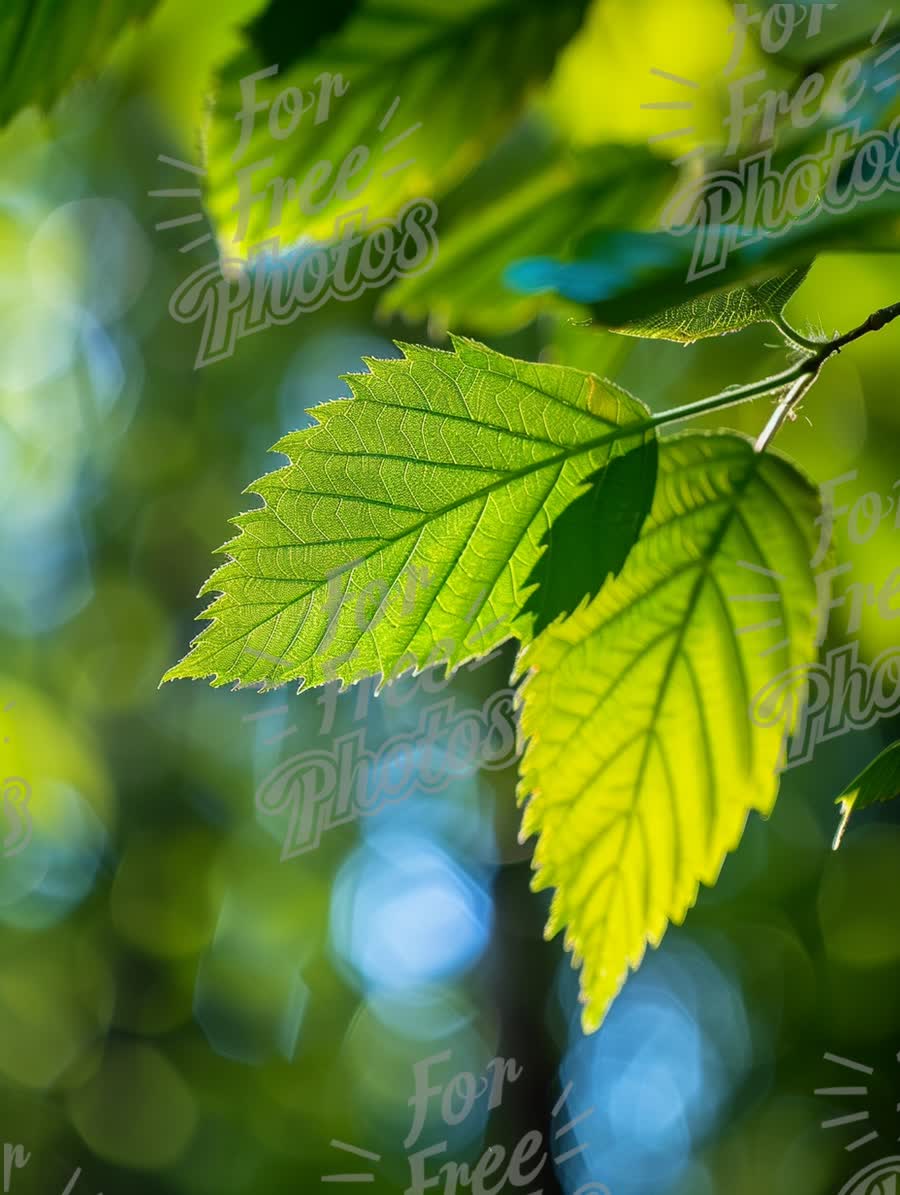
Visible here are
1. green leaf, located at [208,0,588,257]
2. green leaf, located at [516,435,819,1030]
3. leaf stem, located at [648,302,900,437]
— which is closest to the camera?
leaf stem, located at [648,302,900,437]

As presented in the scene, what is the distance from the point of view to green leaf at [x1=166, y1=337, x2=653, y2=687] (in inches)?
16.3

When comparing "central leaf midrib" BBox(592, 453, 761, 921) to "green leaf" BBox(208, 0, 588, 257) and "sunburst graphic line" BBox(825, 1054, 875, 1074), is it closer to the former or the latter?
"green leaf" BBox(208, 0, 588, 257)

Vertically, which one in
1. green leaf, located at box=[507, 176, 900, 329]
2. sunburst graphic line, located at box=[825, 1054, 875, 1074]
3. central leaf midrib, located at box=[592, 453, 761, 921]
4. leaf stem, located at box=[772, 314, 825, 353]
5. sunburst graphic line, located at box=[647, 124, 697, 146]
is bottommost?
sunburst graphic line, located at box=[825, 1054, 875, 1074]

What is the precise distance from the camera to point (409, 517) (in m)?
0.43

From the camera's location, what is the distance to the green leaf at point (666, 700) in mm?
510

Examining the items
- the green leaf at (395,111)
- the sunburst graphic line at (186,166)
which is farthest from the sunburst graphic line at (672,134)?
the sunburst graphic line at (186,166)

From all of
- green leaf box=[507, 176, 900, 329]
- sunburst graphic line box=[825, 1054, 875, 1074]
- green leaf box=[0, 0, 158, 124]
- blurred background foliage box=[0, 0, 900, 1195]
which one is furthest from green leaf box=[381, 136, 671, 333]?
sunburst graphic line box=[825, 1054, 875, 1074]

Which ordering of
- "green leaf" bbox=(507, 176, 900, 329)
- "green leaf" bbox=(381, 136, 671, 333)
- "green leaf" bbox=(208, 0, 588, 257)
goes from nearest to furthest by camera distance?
1. "green leaf" bbox=(507, 176, 900, 329)
2. "green leaf" bbox=(208, 0, 588, 257)
3. "green leaf" bbox=(381, 136, 671, 333)

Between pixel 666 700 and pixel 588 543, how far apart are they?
0.13m

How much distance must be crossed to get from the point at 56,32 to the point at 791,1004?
247 inches

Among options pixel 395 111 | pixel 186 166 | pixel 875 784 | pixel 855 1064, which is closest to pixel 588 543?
pixel 875 784

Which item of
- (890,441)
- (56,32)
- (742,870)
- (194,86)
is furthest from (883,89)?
(742,870)

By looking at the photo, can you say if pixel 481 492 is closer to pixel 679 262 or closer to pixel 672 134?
pixel 679 262

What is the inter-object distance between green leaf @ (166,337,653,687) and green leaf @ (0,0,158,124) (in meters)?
0.28
